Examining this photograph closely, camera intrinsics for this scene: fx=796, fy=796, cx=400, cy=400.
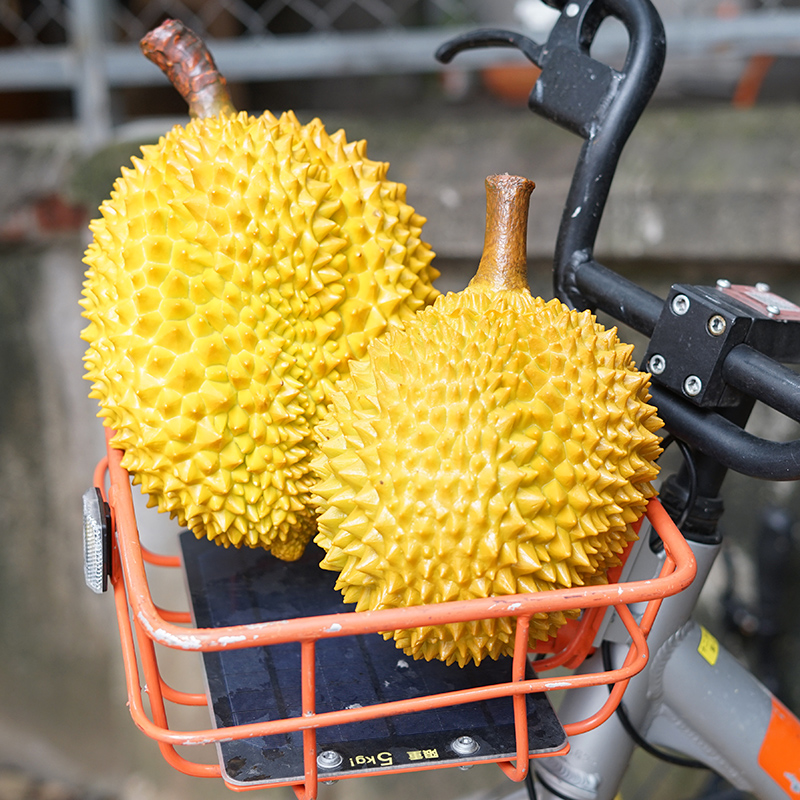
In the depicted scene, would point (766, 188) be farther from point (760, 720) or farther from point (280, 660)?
point (280, 660)

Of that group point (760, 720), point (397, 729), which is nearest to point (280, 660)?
point (397, 729)

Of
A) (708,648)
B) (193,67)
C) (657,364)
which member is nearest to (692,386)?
(657,364)

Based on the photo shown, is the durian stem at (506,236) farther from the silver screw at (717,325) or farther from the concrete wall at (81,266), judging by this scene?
the concrete wall at (81,266)

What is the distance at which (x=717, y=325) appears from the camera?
58 centimetres

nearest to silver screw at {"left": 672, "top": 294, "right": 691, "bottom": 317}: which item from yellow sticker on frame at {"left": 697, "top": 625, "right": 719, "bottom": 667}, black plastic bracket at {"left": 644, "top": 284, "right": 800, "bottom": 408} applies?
black plastic bracket at {"left": 644, "top": 284, "right": 800, "bottom": 408}

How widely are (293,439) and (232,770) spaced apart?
236 millimetres

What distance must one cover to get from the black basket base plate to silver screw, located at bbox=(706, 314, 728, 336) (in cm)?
31

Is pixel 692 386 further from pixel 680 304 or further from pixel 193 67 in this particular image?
pixel 193 67

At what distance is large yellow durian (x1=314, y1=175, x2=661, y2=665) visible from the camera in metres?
0.51

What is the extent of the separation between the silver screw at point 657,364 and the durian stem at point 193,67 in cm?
42

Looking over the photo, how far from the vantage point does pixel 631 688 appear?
70 cm

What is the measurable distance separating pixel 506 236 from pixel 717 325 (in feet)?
0.56

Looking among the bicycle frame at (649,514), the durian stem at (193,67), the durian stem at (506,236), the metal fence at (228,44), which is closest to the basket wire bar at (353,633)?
the bicycle frame at (649,514)

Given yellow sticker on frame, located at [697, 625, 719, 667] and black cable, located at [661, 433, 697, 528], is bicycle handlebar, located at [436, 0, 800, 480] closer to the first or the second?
black cable, located at [661, 433, 697, 528]
